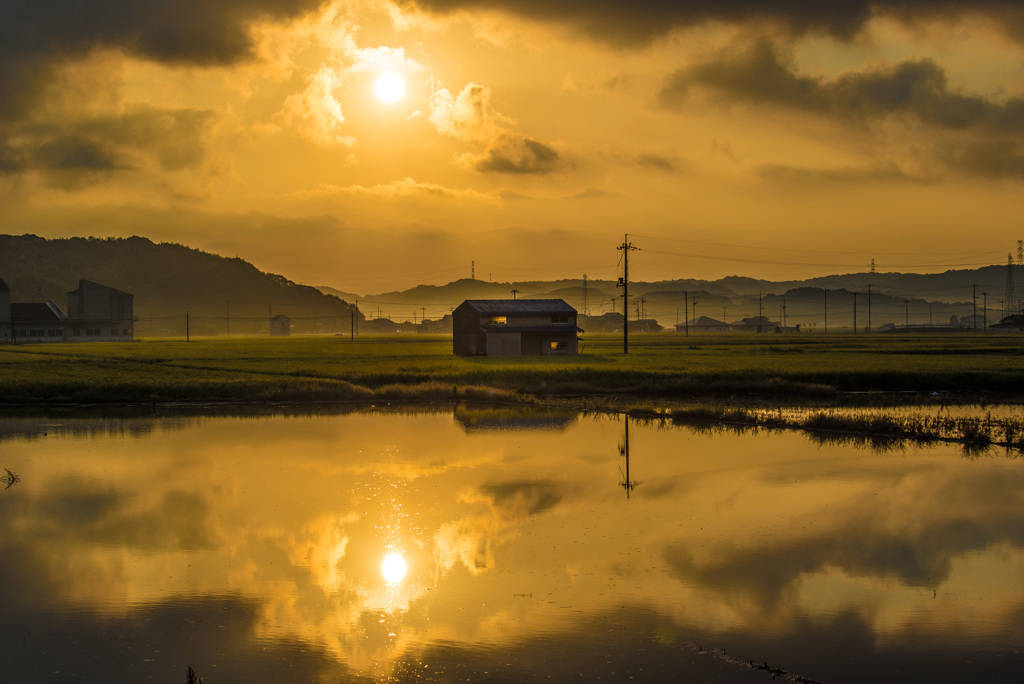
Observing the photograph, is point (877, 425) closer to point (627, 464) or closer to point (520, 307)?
point (627, 464)

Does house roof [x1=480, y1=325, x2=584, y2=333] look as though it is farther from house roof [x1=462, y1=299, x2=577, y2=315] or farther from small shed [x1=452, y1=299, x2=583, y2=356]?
house roof [x1=462, y1=299, x2=577, y2=315]

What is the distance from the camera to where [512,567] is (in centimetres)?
1101

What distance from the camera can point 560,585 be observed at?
33.4ft

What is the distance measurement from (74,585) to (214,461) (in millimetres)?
8985

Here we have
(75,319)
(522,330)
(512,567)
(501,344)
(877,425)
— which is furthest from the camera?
(75,319)

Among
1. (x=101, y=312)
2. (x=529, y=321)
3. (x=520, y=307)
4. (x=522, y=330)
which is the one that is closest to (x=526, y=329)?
(x=522, y=330)

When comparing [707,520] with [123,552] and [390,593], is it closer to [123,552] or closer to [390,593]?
[390,593]

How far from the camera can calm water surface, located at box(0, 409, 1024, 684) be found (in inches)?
321

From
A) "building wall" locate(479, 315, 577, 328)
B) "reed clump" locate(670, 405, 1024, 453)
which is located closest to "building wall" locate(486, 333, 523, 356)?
"building wall" locate(479, 315, 577, 328)

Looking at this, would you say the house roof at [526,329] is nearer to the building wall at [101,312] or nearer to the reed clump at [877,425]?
the reed clump at [877,425]

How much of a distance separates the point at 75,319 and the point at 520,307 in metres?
88.5

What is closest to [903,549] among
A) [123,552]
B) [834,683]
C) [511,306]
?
[834,683]

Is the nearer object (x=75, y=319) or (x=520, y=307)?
(x=520, y=307)

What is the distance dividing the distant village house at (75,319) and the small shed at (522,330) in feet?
240
